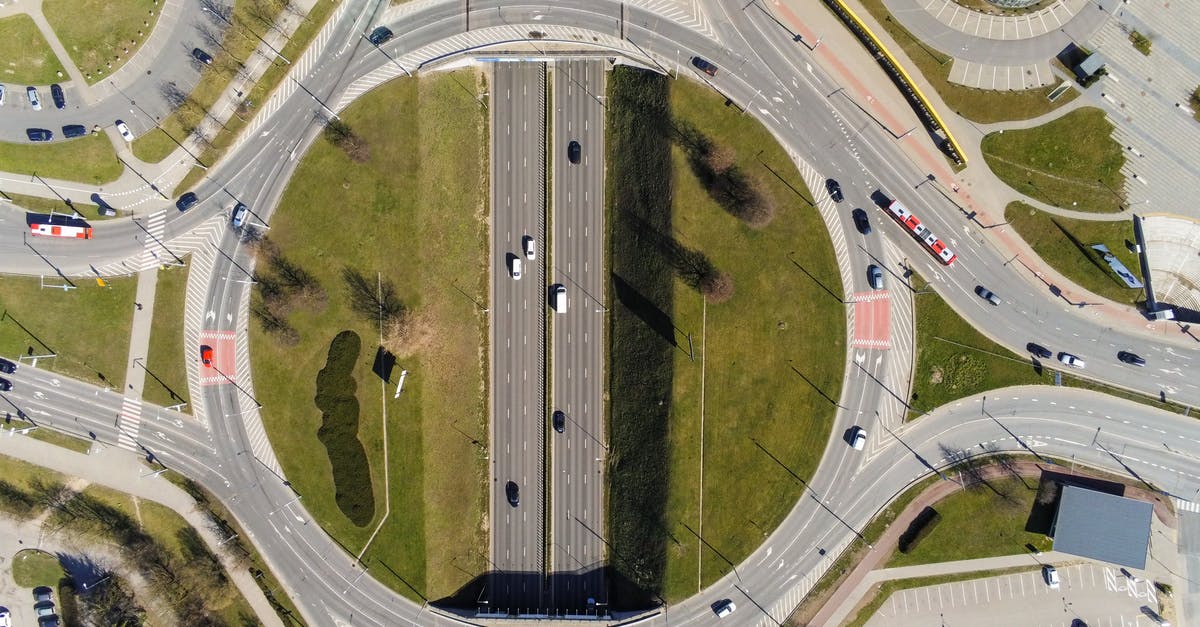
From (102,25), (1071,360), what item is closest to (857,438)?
(1071,360)

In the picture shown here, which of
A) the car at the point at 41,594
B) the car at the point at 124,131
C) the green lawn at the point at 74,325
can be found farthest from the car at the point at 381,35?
the car at the point at 41,594

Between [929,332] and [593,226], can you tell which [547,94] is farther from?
[929,332]

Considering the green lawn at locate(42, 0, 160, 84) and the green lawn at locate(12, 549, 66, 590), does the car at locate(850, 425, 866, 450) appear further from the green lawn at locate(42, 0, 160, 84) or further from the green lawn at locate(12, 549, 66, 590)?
the green lawn at locate(12, 549, 66, 590)

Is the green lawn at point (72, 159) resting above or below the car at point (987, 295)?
above

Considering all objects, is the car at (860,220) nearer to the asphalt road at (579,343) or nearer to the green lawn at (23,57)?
the asphalt road at (579,343)

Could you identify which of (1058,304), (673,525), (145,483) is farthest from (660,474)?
(145,483)

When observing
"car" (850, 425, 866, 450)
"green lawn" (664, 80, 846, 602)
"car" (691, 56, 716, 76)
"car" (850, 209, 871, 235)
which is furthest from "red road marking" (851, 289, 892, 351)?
"car" (691, 56, 716, 76)
